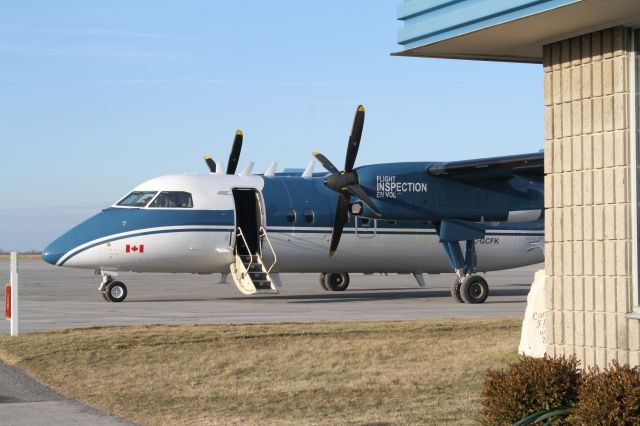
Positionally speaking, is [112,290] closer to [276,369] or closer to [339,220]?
[339,220]

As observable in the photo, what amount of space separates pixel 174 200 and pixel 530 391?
19.7m

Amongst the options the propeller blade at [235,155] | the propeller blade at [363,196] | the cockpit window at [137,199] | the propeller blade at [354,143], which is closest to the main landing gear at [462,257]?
the propeller blade at [363,196]

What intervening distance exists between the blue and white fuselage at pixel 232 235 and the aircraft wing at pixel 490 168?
334 cm

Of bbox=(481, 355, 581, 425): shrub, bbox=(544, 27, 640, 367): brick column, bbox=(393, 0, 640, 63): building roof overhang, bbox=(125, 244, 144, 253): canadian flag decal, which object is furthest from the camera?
bbox=(125, 244, 144, 253): canadian flag decal

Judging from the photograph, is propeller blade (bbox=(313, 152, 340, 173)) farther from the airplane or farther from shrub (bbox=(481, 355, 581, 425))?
shrub (bbox=(481, 355, 581, 425))

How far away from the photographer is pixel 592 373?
781cm

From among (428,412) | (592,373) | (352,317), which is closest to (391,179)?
(352,317)

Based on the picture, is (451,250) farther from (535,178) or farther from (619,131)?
(619,131)

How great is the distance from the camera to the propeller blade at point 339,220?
2669cm

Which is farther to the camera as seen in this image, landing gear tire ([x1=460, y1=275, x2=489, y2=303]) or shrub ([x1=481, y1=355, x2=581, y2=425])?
landing gear tire ([x1=460, y1=275, x2=489, y2=303])

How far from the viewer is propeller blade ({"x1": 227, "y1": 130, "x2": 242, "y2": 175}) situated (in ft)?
94.8

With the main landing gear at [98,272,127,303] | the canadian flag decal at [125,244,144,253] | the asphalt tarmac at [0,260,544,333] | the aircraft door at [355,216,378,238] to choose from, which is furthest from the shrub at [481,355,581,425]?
the aircraft door at [355,216,378,238]

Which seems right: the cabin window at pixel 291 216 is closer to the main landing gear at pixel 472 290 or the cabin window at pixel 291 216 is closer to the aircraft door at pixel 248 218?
the aircraft door at pixel 248 218

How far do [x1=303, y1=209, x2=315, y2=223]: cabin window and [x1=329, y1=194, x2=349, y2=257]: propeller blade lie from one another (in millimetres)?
630
